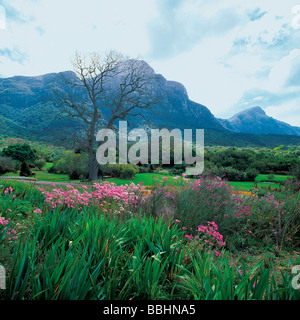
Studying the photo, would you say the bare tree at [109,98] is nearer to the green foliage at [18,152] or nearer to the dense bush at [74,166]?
the dense bush at [74,166]

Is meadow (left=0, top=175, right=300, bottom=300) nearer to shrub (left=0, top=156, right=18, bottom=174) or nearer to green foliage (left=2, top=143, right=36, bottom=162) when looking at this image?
shrub (left=0, top=156, right=18, bottom=174)

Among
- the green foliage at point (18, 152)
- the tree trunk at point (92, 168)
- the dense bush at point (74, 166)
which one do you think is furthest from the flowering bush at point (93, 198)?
the green foliage at point (18, 152)

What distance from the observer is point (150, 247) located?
1.96 meters

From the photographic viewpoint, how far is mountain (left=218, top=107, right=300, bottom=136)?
59.9m

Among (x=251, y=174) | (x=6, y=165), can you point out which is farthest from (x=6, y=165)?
(x=251, y=174)

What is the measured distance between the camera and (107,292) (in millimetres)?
1350

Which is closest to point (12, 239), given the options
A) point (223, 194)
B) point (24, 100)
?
point (223, 194)

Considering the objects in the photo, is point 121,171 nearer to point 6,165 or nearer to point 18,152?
point 6,165

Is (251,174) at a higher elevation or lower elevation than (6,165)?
lower

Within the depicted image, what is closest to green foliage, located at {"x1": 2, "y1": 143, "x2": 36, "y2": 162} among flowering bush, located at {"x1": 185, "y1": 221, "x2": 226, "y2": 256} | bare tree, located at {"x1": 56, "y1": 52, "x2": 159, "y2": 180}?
bare tree, located at {"x1": 56, "y1": 52, "x2": 159, "y2": 180}

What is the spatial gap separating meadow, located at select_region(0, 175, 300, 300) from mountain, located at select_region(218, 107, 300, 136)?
58.3m

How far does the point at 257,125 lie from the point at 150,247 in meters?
73.0

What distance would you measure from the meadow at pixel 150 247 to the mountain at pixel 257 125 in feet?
191
